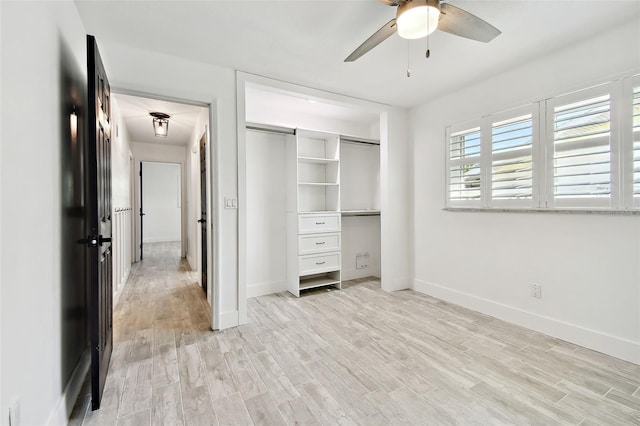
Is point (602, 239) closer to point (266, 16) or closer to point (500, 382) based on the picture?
point (500, 382)

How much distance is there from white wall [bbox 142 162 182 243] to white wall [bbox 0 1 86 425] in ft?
26.2

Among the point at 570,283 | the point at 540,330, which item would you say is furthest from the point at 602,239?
the point at 540,330

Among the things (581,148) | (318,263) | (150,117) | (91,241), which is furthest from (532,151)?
(150,117)

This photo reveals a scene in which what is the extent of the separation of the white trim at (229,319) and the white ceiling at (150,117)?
2199mm

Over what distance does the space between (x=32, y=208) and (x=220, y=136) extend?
1611 millimetres

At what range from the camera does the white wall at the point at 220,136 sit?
2441 millimetres

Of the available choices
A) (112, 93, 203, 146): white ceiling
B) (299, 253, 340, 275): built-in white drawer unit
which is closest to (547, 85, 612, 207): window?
(299, 253, 340, 275): built-in white drawer unit

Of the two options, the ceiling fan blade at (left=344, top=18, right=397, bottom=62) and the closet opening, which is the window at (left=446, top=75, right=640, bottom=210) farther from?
the ceiling fan blade at (left=344, top=18, right=397, bottom=62)

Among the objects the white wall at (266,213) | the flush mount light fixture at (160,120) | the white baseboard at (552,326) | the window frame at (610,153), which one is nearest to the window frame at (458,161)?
the window frame at (610,153)

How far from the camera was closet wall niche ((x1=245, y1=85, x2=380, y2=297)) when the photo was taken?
3.57 m

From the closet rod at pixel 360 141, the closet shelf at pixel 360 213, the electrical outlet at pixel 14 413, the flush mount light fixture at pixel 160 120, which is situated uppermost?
the flush mount light fixture at pixel 160 120

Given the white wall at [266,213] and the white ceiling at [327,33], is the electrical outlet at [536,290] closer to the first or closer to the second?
the white ceiling at [327,33]

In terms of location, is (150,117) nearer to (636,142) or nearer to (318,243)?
(318,243)

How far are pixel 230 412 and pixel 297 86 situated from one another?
2.86 m
